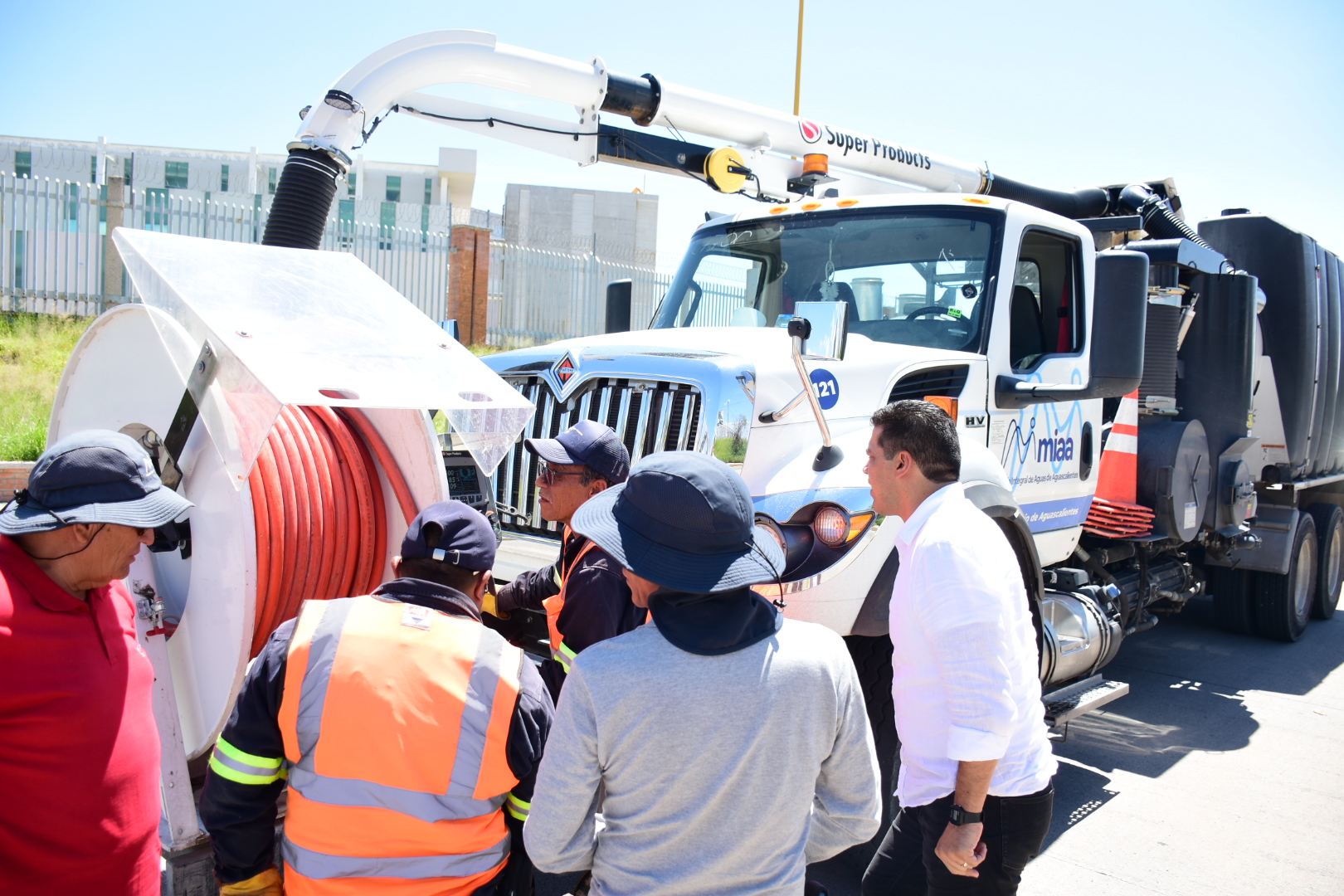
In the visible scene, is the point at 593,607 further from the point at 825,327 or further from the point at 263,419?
the point at 825,327

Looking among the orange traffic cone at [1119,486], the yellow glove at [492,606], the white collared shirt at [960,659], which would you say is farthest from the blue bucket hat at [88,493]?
the orange traffic cone at [1119,486]

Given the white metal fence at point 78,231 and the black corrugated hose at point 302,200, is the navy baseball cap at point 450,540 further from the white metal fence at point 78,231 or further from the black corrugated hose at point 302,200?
the white metal fence at point 78,231

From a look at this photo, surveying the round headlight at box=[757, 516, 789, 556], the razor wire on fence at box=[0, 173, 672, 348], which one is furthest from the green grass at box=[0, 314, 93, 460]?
the round headlight at box=[757, 516, 789, 556]

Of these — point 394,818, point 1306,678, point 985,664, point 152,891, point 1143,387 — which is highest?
point 1143,387

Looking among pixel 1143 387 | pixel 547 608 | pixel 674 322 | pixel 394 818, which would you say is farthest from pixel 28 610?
pixel 1143 387

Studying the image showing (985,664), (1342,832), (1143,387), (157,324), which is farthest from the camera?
(1143,387)

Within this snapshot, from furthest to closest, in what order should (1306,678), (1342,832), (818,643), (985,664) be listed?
(1306,678) → (1342,832) → (985,664) → (818,643)

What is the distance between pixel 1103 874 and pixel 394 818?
3.46m

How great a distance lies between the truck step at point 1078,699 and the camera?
14.5ft

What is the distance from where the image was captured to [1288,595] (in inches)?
326

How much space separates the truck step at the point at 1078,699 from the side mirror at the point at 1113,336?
56.6 inches

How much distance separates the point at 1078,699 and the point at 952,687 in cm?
276

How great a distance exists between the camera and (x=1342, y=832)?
4676mm

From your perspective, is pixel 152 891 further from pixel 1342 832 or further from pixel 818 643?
pixel 1342 832
